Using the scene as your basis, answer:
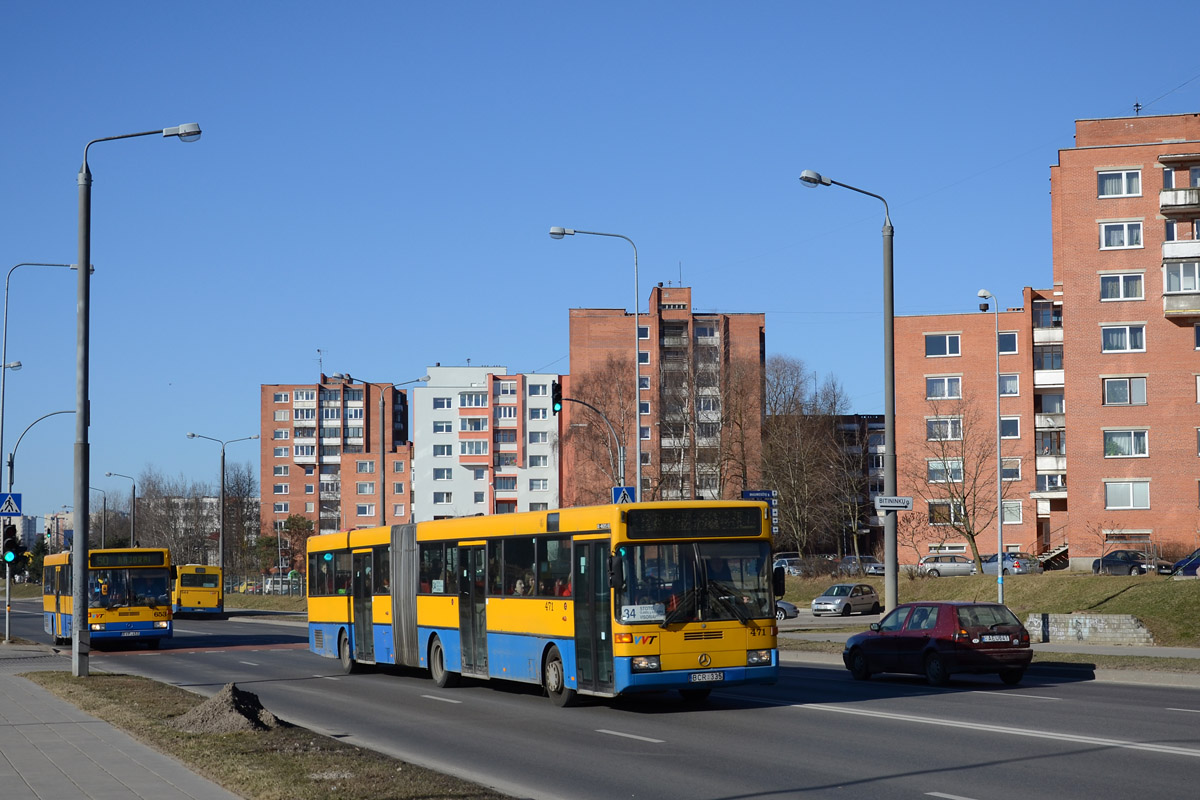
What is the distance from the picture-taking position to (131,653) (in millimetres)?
37000

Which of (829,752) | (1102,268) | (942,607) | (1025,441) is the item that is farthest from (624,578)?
(1025,441)

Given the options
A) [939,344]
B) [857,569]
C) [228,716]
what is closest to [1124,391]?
[939,344]

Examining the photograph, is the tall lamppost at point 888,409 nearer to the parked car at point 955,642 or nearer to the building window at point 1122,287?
the parked car at point 955,642

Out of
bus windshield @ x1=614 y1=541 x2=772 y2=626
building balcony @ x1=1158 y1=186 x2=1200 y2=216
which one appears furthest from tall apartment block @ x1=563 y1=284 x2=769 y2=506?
bus windshield @ x1=614 y1=541 x2=772 y2=626

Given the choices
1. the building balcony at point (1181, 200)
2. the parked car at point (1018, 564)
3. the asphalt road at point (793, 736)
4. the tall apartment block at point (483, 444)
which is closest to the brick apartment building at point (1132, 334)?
the building balcony at point (1181, 200)

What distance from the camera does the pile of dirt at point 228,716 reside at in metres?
14.9

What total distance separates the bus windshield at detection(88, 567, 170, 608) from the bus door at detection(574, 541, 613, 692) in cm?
2296

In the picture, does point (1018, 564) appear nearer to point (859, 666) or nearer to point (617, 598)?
point (859, 666)

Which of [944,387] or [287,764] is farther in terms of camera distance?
[944,387]

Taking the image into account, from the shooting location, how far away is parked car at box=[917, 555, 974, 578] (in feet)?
229

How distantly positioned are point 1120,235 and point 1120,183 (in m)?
2.53

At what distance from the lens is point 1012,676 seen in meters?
22.4

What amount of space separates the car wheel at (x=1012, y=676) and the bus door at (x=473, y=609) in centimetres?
862

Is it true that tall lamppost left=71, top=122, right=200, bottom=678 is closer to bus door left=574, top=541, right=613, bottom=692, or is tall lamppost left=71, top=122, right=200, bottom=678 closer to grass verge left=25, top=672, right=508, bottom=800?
grass verge left=25, top=672, right=508, bottom=800
